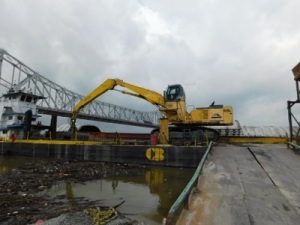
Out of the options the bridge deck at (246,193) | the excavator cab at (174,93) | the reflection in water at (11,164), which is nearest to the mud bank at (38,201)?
the bridge deck at (246,193)

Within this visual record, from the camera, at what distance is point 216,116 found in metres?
21.0

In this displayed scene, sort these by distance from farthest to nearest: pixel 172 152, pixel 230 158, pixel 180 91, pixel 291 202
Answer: pixel 180 91 < pixel 172 152 < pixel 230 158 < pixel 291 202

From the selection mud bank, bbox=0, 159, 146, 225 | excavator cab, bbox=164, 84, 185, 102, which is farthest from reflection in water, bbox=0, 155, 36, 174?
excavator cab, bbox=164, 84, 185, 102

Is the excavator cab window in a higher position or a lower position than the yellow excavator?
higher

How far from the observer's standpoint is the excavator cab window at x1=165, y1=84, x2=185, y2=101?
854 inches

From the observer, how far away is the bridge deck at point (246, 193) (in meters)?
4.98

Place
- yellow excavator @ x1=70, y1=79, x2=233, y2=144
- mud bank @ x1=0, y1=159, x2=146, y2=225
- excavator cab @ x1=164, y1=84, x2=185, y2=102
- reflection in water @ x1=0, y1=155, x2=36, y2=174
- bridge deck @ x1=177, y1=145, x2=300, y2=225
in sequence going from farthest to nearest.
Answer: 1. excavator cab @ x1=164, y1=84, x2=185, y2=102
2. yellow excavator @ x1=70, y1=79, x2=233, y2=144
3. reflection in water @ x1=0, y1=155, x2=36, y2=174
4. mud bank @ x1=0, y1=159, x2=146, y2=225
5. bridge deck @ x1=177, y1=145, x2=300, y2=225

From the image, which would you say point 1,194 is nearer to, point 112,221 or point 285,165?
point 112,221

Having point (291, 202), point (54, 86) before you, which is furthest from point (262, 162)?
point (54, 86)

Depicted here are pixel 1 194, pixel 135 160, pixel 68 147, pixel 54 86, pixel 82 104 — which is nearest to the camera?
pixel 1 194

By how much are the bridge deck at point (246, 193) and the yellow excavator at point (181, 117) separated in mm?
9932

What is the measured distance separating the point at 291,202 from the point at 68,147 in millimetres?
21338

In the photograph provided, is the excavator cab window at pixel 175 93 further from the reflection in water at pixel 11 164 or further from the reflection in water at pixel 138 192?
the reflection in water at pixel 11 164

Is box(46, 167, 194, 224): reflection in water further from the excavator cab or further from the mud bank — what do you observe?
the excavator cab
